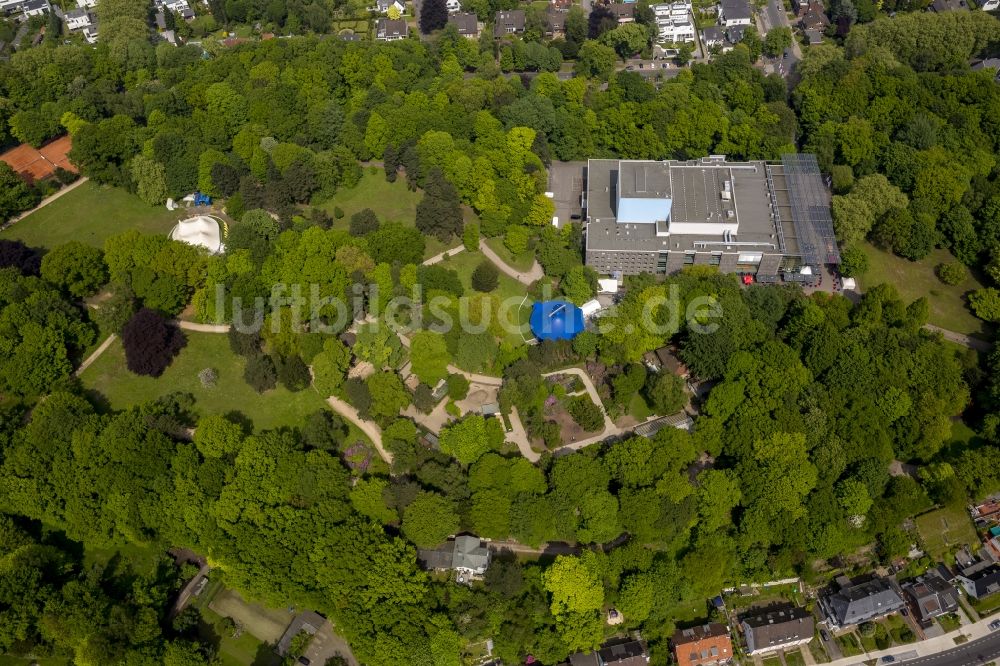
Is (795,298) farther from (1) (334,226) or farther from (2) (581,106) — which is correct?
(1) (334,226)

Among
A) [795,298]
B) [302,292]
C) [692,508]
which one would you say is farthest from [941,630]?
[302,292]

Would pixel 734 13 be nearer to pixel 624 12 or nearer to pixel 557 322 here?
pixel 624 12

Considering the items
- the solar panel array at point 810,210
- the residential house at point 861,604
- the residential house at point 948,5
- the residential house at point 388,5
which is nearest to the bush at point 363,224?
the solar panel array at point 810,210

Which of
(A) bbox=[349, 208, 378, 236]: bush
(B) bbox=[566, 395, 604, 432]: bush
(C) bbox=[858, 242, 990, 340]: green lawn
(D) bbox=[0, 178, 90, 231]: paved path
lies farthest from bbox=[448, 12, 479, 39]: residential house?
(B) bbox=[566, 395, 604, 432]: bush

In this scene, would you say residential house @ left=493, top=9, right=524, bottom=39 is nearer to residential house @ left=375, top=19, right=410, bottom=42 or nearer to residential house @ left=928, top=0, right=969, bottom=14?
residential house @ left=375, top=19, right=410, bottom=42

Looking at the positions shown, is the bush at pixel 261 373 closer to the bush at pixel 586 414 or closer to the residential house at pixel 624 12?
the bush at pixel 586 414
